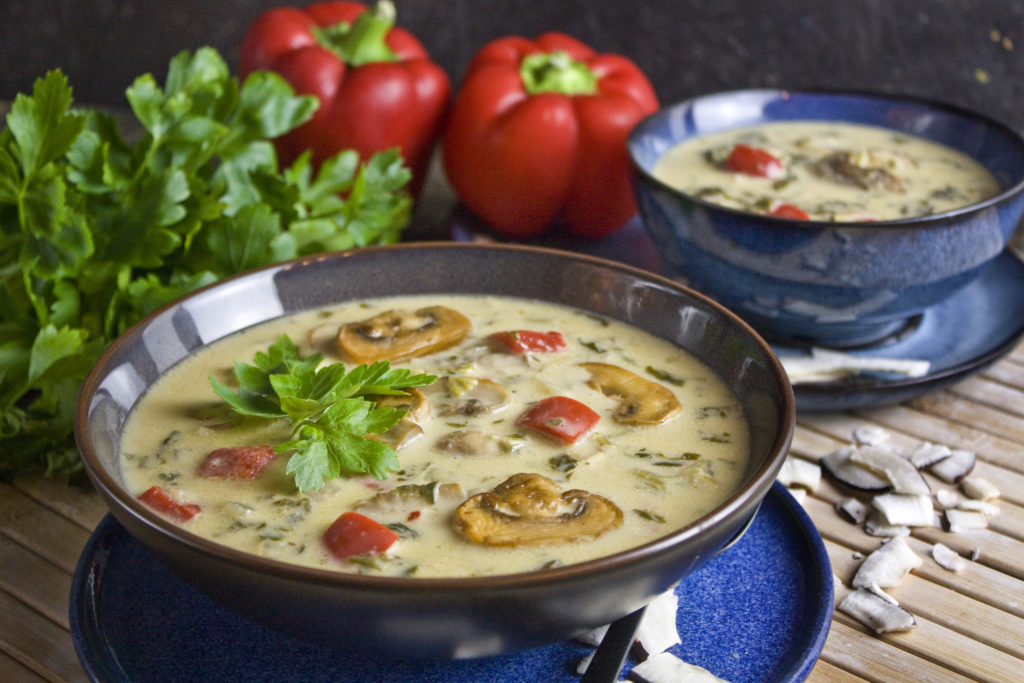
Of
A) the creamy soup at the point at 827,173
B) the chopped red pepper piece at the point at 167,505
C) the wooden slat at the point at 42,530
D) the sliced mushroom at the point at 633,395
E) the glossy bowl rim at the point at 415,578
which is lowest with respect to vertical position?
the wooden slat at the point at 42,530

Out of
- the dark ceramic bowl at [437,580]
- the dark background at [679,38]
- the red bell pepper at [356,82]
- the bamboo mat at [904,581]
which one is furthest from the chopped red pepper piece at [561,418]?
the dark background at [679,38]

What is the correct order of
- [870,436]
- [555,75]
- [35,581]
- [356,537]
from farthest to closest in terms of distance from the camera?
[555,75]
[870,436]
[35,581]
[356,537]

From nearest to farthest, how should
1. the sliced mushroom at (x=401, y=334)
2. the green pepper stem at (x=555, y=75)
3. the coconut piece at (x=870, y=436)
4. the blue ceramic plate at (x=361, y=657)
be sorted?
the blue ceramic plate at (x=361, y=657), the sliced mushroom at (x=401, y=334), the coconut piece at (x=870, y=436), the green pepper stem at (x=555, y=75)

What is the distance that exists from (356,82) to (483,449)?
7.20 ft

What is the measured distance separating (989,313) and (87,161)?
7.83 ft

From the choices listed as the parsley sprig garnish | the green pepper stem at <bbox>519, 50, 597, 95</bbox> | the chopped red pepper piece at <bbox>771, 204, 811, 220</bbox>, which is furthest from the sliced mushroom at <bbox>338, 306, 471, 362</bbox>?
the green pepper stem at <bbox>519, 50, 597, 95</bbox>

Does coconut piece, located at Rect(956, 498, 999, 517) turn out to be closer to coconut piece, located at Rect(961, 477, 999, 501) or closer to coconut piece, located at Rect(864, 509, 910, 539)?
coconut piece, located at Rect(961, 477, 999, 501)

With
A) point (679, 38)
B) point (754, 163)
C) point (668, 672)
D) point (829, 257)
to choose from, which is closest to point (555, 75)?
point (754, 163)

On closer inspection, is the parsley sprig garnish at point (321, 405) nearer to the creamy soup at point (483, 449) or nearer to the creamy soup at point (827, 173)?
the creamy soup at point (483, 449)

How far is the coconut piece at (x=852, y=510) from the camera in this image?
234 centimetres

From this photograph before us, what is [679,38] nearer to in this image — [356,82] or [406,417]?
[356,82]

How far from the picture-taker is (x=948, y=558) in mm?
2207

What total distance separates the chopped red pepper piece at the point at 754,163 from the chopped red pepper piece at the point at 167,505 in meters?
2.06

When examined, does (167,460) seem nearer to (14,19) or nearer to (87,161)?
(87,161)
